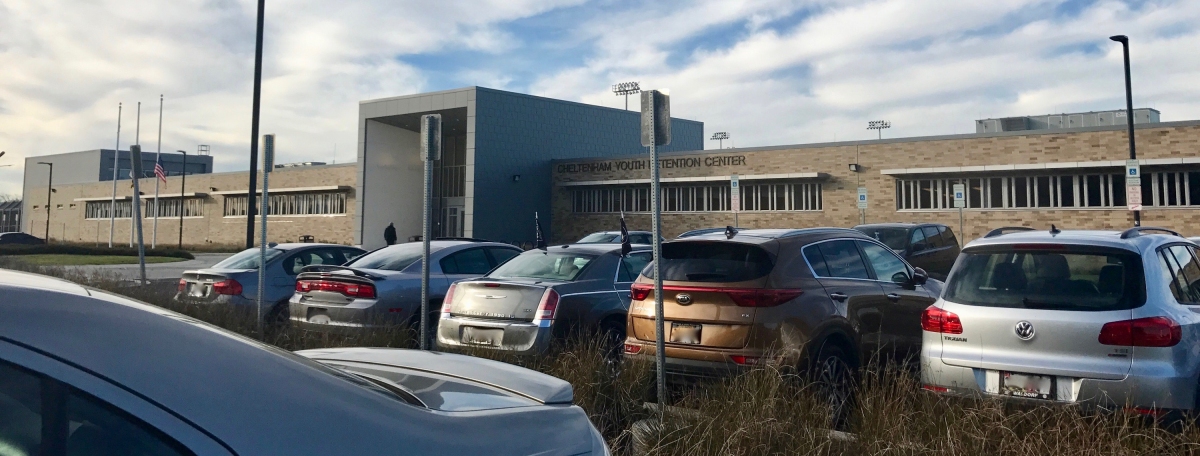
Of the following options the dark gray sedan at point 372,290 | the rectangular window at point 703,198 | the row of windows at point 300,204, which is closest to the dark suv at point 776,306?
the dark gray sedan at point 372,290

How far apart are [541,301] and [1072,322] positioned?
4465 mm

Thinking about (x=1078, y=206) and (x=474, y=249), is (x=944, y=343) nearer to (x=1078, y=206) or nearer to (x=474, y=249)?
(x=474, y=249)

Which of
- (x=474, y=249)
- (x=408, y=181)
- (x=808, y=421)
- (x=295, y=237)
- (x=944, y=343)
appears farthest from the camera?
(x=295, y=237)

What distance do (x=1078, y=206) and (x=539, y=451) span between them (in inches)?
1293

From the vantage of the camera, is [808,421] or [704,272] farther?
[704,272]

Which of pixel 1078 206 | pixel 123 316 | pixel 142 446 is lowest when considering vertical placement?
pixel 142 446

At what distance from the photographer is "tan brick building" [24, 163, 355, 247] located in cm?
5034

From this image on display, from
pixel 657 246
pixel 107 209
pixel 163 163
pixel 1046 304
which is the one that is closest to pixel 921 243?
pixel 1046 304

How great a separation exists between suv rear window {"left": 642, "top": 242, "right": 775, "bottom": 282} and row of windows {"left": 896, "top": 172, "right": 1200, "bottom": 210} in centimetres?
2800

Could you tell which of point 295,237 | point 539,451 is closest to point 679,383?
point 539,451

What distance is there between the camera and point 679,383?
22.3 ft

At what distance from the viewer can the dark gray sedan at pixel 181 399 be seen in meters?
1.61

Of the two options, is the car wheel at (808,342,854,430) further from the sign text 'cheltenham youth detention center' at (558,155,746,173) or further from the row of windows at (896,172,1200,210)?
the sign text 'cheltenham youth detention center' at (558,155,746,173)

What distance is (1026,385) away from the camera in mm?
5531
